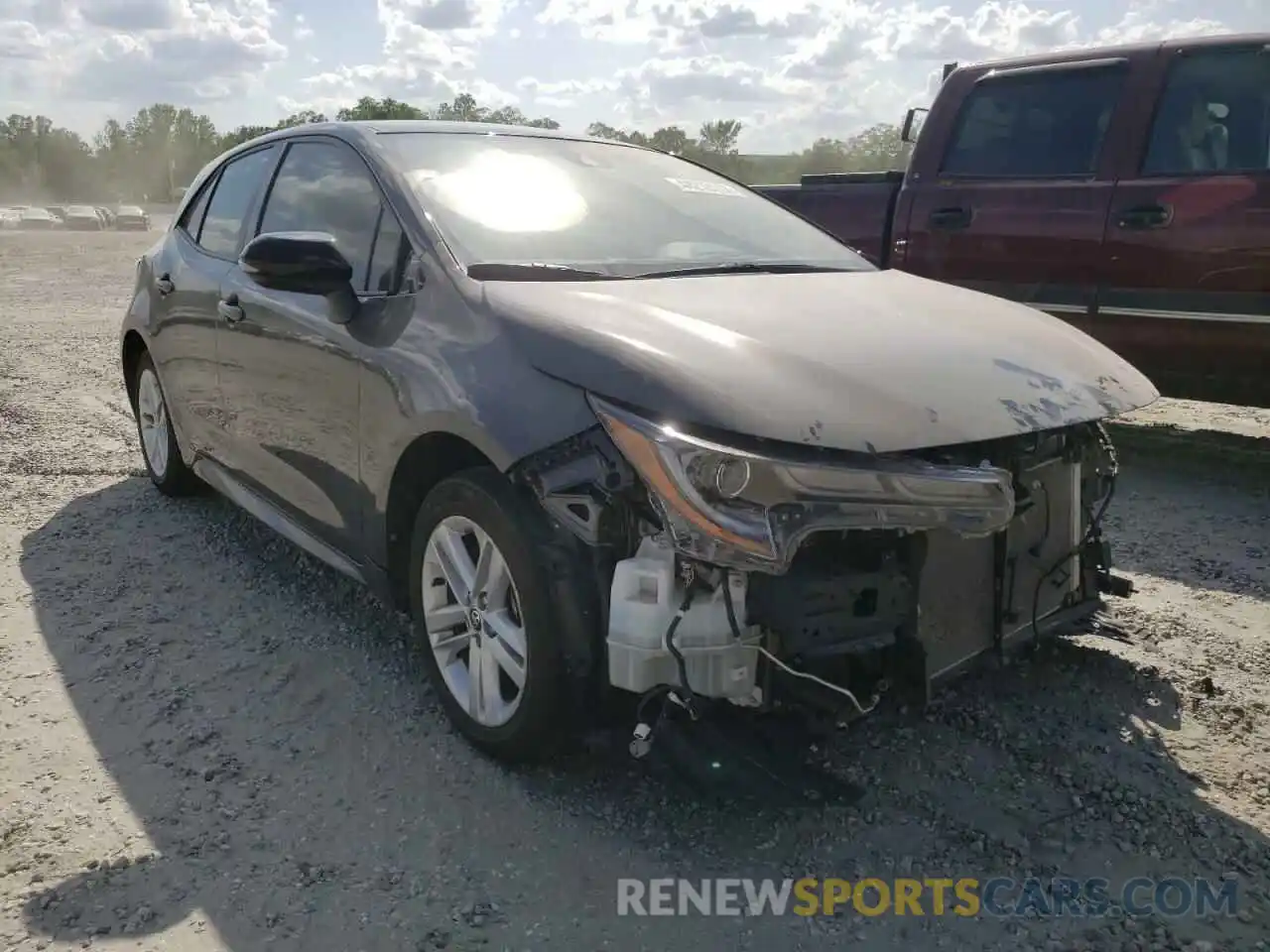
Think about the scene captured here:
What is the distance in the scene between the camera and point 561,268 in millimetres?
3037

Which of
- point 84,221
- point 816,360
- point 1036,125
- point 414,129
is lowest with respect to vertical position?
point 816,360

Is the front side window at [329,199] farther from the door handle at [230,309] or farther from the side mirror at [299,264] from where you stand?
the door handle at [230,309]

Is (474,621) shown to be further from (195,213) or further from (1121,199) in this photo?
(1121,199)

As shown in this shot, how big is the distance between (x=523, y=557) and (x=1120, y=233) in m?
4.21

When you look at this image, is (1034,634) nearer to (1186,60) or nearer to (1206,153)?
(1206,153)

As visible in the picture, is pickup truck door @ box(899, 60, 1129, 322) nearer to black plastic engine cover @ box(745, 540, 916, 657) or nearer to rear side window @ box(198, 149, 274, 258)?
rear side window @ box(198, 149, 274, 258)

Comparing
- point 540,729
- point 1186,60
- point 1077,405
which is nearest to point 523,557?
point 540,729

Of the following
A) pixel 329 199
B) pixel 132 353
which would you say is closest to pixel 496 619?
pixel 329 199

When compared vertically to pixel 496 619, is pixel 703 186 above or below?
above

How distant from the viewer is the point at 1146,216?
541 cm

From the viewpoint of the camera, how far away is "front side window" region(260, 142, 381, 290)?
11.0 feet

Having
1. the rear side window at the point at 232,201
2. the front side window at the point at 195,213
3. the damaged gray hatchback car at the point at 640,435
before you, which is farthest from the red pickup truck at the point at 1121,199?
the front side window at the point at 195,213

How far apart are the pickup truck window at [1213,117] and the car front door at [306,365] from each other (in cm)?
407

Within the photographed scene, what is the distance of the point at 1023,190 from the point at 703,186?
2.63 meters
